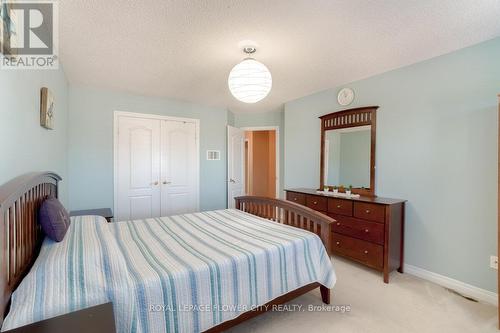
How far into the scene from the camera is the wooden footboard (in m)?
2.10

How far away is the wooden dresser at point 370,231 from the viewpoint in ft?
8.48

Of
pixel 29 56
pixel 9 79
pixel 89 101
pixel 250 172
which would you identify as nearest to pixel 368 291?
pixel 9 79

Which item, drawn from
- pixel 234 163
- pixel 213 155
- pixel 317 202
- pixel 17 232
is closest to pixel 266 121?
pixel 234 163

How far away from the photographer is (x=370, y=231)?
2697mm

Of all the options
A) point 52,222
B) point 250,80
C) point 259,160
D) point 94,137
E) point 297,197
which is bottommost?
point 297,197

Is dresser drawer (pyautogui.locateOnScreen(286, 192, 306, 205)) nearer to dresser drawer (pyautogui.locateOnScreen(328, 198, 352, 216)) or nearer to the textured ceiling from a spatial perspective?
dresser drawer (pyautogui.locateOnScreen(328, 198, 352, 216))

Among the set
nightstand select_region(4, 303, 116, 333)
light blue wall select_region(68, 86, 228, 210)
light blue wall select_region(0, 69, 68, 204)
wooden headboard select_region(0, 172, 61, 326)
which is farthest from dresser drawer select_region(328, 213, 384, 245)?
light blue wall select_region(68, 86, 228, 210)

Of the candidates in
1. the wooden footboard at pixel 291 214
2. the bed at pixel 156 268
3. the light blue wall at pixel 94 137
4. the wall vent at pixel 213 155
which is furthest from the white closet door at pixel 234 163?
the bed at pixel 156 268

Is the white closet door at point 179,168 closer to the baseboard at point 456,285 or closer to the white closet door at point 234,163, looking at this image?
the white closet door at point 234,163

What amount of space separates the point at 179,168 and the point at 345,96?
Result: 9.91ft

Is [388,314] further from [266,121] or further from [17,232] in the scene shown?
[266,121]

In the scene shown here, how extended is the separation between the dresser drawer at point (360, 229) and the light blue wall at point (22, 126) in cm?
268

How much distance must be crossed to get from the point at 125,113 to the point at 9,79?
9.07 feet

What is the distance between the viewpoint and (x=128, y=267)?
1395 millimetres
